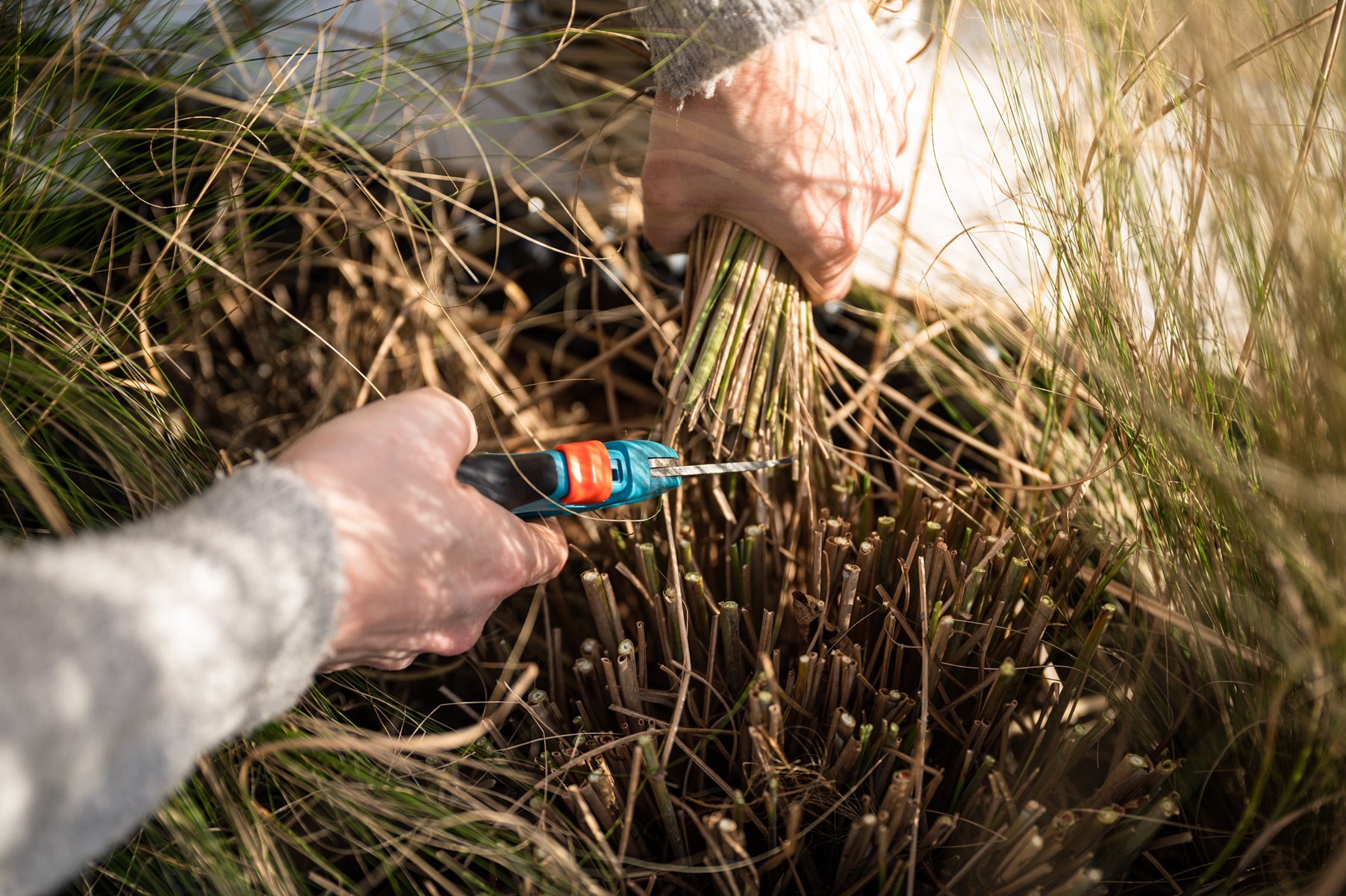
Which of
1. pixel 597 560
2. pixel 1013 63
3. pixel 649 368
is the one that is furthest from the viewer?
pixel 649 368

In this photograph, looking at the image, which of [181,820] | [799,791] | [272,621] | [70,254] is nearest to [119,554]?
[272,621]

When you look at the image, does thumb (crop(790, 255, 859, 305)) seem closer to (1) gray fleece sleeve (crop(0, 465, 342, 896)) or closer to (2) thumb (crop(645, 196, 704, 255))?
(2) thumb (crop(645, 196, 704, 255))

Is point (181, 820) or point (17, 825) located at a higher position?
point (17, 825)

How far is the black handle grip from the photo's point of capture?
482 mm

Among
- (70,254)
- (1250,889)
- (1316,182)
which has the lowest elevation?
(1250,889)

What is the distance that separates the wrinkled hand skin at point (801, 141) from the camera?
0.53 meters

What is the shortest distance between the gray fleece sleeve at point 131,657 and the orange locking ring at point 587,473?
0.17m

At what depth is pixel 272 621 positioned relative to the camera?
33 centimetres

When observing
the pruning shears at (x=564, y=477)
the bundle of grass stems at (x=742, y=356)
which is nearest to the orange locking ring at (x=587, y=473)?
the pruning shears at (x=564, y=477)

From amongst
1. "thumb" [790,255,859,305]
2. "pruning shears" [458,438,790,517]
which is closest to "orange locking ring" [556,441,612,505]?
"pruning shears" [458,438,790,517]

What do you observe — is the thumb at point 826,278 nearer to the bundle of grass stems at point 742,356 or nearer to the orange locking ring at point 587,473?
the bundle of grass stems at point 742,356

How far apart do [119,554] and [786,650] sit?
45 cm

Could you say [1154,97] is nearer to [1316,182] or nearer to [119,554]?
[1316,182]

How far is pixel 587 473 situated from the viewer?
50 cm
